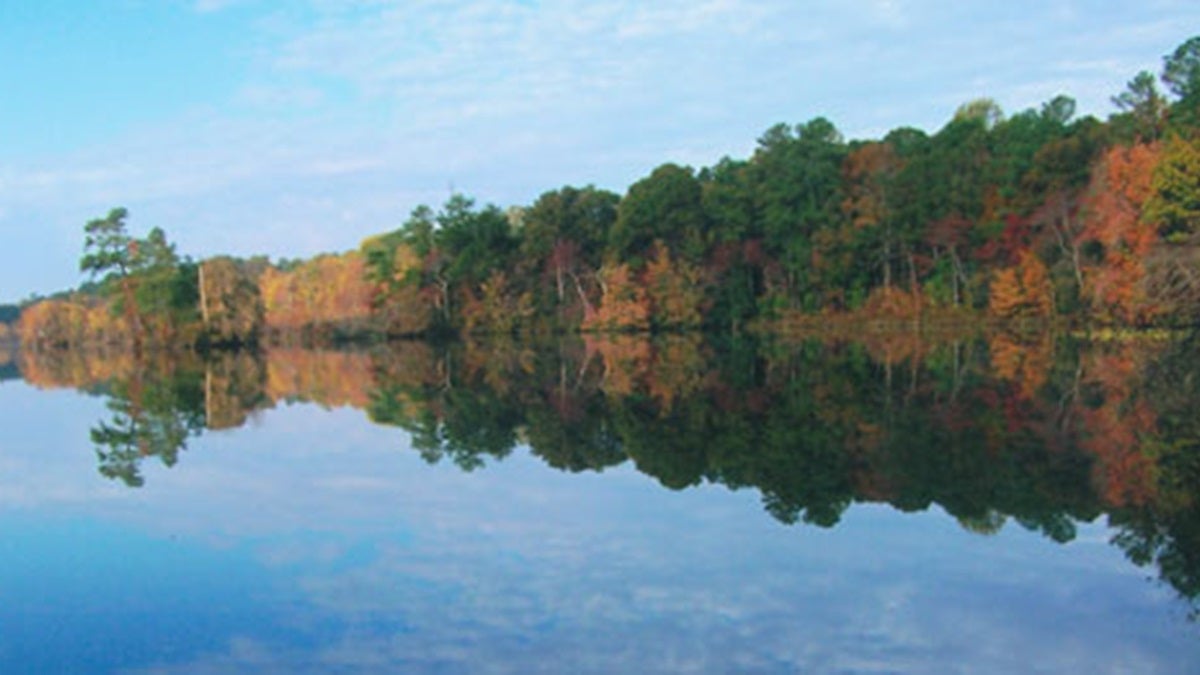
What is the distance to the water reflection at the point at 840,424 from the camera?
8730 millimetres

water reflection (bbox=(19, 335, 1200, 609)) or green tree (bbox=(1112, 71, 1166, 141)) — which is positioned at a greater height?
green tree (bbox=(1112, 71, 1166, 141))

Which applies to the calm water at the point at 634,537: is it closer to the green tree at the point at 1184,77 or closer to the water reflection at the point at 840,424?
the water reflection at the point at 840,424

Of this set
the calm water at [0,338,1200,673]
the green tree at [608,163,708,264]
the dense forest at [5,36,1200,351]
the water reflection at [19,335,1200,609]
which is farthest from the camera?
the green tree at [608,163,708,264]

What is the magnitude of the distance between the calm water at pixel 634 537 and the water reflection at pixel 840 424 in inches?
2.9

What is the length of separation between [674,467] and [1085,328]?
101 ft

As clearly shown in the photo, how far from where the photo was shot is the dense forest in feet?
113

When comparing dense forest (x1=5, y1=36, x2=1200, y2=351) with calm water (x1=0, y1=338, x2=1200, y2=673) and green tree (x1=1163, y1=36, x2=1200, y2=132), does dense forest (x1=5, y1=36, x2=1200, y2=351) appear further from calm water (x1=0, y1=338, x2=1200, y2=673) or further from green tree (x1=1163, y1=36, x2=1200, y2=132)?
calm water (x1=0, y1=338, x2=1200, y2=673)

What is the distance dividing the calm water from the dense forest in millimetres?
18832

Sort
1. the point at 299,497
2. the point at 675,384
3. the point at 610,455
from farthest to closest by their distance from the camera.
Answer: the point at 675,384, the point at 610,455, the point at 299,497

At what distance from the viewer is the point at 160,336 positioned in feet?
185

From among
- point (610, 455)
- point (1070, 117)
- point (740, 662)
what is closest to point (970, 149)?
point (1070, 117)

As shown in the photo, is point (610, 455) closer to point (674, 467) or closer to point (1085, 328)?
point (674, 467)

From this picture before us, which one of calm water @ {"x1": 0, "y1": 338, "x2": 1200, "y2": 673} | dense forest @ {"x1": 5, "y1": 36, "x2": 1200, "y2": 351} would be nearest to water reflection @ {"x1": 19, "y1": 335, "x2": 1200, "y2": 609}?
calm water @ {"x1": 0, "y1": 338, "x2": 1200, "y2": 673}

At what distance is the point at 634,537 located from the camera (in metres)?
8.05
